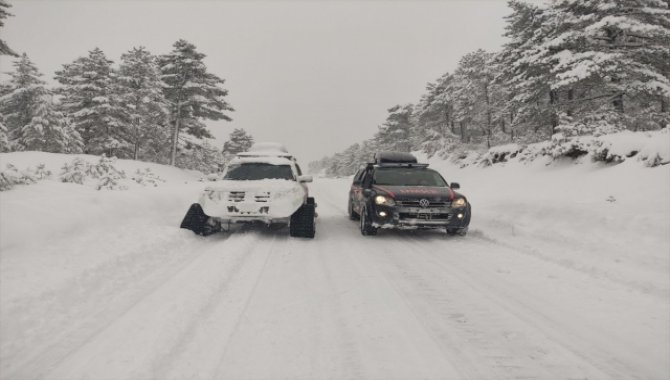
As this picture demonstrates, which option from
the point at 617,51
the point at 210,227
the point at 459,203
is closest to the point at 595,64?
the point at 617,51

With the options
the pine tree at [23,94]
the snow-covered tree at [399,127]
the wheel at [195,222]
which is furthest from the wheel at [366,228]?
the snow-covered tree at [399,127]

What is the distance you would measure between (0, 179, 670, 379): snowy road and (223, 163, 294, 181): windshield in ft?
8.87

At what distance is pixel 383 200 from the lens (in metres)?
7.62

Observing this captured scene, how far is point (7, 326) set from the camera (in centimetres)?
298

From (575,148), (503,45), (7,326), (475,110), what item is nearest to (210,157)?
(475,110)

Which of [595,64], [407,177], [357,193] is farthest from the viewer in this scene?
[595,64]

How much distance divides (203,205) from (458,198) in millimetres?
5189

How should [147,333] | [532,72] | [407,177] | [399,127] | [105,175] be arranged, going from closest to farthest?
[147,333] < [407,177] < [105,175] < [532,72] < [399,127]

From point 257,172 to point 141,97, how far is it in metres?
30.4

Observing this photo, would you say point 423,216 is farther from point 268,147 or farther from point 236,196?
point 268,147

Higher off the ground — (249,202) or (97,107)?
(97,107)

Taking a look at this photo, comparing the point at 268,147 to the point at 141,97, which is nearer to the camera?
the point at 268,147

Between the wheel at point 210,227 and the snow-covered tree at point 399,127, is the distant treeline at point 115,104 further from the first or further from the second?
the snow-covered tree at point 399,127

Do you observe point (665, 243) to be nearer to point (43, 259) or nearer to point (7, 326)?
point (7, 326)
